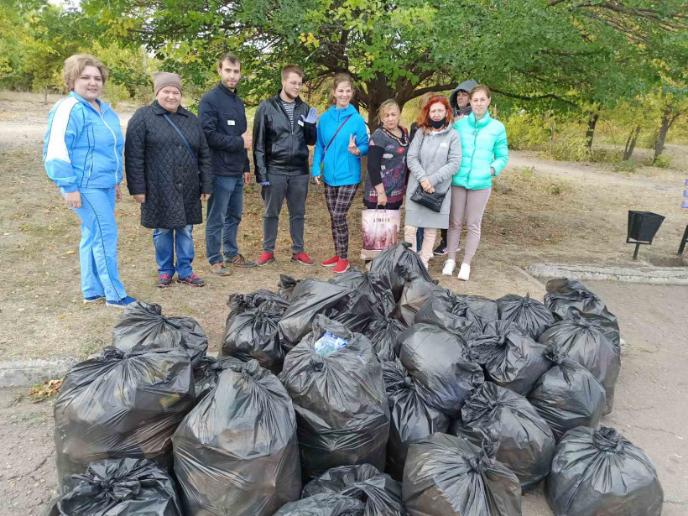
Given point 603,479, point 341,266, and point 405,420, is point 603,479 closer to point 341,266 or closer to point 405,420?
point 405,420

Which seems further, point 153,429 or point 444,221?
point 444,221

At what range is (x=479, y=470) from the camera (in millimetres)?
2043

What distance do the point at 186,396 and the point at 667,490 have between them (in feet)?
7.91

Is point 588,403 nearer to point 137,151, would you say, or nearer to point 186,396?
point 186,396

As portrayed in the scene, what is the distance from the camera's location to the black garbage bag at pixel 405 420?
2.50m

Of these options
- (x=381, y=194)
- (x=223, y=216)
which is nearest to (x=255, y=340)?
(x=223, y=216)

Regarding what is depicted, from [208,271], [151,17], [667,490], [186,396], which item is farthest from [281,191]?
[667,490]

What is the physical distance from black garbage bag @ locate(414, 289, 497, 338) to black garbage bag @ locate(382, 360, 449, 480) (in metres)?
0.55

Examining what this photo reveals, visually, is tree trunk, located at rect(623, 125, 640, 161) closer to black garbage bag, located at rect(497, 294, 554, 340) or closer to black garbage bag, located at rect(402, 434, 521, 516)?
black garbage bag, located at rect(497, 294, 554, 340)

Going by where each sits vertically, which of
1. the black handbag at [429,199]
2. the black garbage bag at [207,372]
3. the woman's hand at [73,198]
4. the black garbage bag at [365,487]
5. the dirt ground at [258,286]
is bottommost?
the dirt ground at [258,286]

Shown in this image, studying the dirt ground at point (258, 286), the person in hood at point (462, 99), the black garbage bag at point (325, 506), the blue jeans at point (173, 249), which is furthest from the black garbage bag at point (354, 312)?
the person in hood at point (462, 99)

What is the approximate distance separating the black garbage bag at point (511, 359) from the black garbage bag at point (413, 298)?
606 millimetres

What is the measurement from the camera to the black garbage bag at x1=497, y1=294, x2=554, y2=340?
344 cm

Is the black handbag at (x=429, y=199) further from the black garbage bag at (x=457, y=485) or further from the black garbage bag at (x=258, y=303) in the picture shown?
the black garbage bag at (x=457, y=485)
